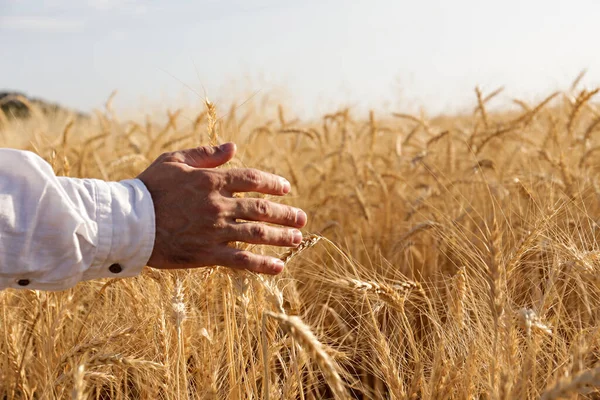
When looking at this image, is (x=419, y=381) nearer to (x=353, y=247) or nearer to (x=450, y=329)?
(x=450, y=329)

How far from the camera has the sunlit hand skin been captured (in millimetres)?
1235

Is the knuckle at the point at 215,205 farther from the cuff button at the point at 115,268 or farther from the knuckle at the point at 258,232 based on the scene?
the cuff button at the point at 115,268

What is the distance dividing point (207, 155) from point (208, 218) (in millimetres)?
187

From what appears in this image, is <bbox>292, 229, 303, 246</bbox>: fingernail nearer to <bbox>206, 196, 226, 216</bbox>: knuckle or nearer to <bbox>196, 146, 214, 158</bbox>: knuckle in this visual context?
<bbox>206, 196, 226, 216</bbox>: knuckle

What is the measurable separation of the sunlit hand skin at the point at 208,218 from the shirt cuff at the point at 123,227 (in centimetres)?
3

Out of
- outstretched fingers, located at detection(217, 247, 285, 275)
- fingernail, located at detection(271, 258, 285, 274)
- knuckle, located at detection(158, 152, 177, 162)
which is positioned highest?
knuckle, located at detection(158, 152, 177, 162)

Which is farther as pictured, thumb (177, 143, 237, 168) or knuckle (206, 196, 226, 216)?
thumb (177, 143, 237, 168)

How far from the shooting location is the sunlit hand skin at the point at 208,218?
124cm

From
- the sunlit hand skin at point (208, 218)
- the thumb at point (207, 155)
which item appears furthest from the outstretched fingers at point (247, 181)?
the thumb at point (207, 155)

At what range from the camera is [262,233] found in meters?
1.25

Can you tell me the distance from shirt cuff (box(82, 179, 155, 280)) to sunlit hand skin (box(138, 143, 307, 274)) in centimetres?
3

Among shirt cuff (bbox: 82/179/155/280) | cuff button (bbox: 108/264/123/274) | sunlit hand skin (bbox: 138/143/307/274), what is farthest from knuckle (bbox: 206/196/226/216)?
cuff button (bbox: 108/264/123/274)

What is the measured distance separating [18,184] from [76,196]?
0.11m

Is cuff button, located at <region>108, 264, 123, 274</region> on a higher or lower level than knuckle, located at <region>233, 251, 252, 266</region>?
lower
